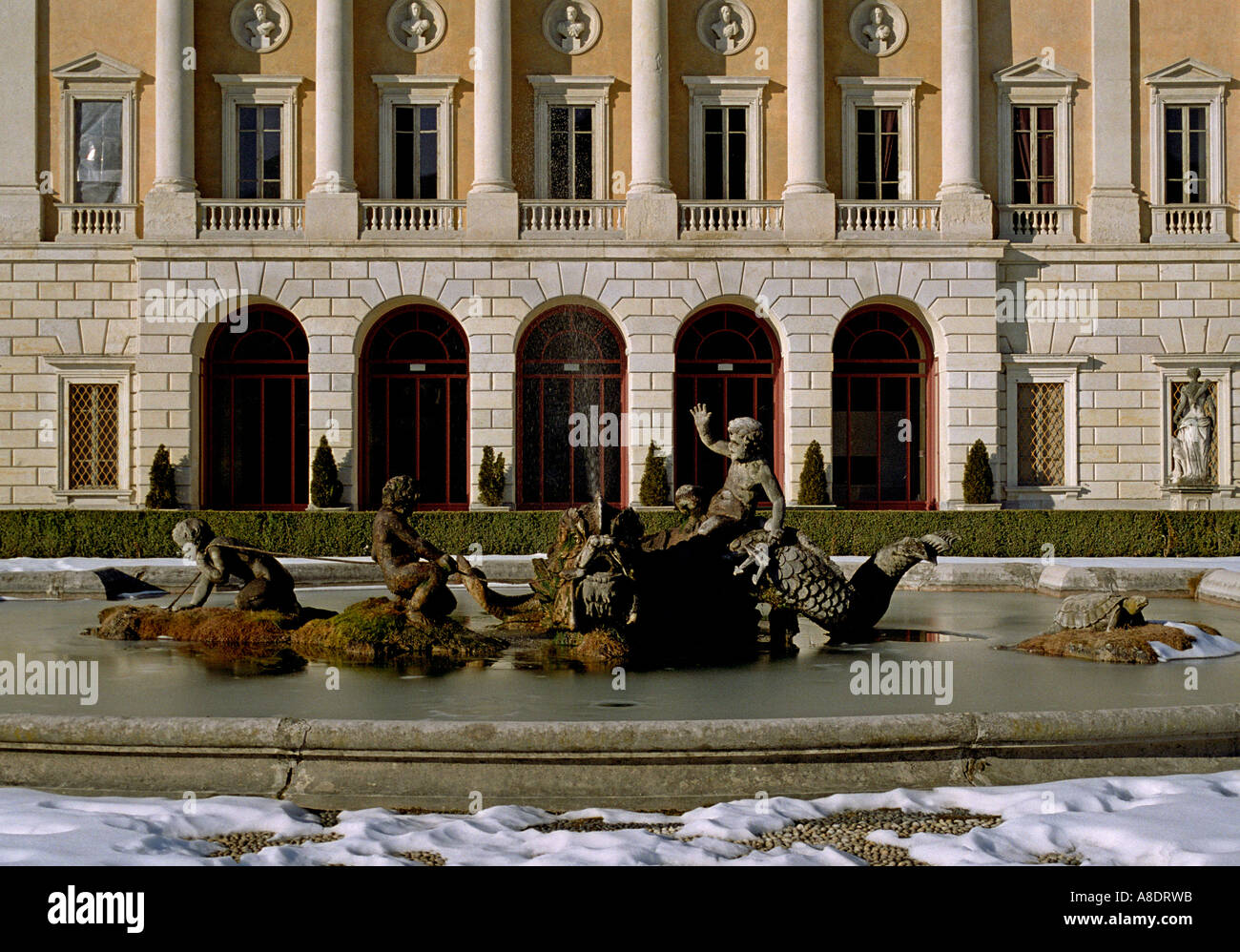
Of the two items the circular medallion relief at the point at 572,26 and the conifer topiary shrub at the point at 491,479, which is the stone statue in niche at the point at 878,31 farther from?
the conifer topiary shrub at the point at 491,479

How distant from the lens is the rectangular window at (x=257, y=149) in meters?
35.3

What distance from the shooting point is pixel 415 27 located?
117ft

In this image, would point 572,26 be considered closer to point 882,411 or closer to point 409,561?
point 882,411

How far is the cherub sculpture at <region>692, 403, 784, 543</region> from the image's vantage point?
12.0 m

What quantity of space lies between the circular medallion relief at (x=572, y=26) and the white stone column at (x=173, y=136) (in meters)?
10.0

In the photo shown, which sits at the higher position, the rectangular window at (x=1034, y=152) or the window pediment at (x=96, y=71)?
the window pediment at (x=96, y=71)

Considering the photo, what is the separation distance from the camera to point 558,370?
117ft

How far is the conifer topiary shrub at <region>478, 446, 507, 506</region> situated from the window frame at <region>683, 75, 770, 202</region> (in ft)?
31.0

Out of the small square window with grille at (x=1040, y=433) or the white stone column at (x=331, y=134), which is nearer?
the white stone column at (x=331, y=134)

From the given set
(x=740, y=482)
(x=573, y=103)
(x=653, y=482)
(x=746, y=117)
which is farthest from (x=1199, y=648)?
(x=573, y=103)

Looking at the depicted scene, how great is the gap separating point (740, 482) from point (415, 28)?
90.4ft

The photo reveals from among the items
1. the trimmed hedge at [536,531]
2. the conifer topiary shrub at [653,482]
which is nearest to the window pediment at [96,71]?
the trimmed hedge at [536,531]

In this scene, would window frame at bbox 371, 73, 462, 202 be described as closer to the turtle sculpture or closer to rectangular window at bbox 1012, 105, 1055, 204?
rectangular window at bbox 1012, 105, 1055, 204
